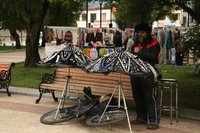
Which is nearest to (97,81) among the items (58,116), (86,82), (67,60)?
(86,82)

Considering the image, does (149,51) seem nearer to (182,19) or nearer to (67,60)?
(67,60)

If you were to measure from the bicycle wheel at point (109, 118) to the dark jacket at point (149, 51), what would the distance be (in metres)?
1.11

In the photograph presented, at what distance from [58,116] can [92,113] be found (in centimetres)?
80

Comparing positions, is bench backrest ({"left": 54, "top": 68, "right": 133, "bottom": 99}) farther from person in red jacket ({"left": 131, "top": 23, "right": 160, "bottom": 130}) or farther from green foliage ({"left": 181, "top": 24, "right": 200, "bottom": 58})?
green foliage ({"left": 181, "top": 24, "right": 200, "bottom": 58})

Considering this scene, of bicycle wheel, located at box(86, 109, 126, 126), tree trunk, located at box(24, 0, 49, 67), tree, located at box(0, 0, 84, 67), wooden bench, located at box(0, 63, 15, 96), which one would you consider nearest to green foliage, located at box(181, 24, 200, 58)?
bicycle wheel, located at box(86, 109, 126, 126)

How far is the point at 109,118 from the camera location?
8.11 m

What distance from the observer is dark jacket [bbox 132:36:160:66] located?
844 centimetres

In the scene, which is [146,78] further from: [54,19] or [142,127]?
[54,19]

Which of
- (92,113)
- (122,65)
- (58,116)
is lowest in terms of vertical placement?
(58,116)

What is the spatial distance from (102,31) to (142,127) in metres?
19.7

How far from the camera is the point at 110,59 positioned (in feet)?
26.4

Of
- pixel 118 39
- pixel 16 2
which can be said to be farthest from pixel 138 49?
pixel 118 39

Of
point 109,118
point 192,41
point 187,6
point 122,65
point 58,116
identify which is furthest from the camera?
point 187,6

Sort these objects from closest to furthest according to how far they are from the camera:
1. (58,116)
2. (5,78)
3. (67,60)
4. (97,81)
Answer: (67,60)
(58,116)
(97,81)
(5,78)
